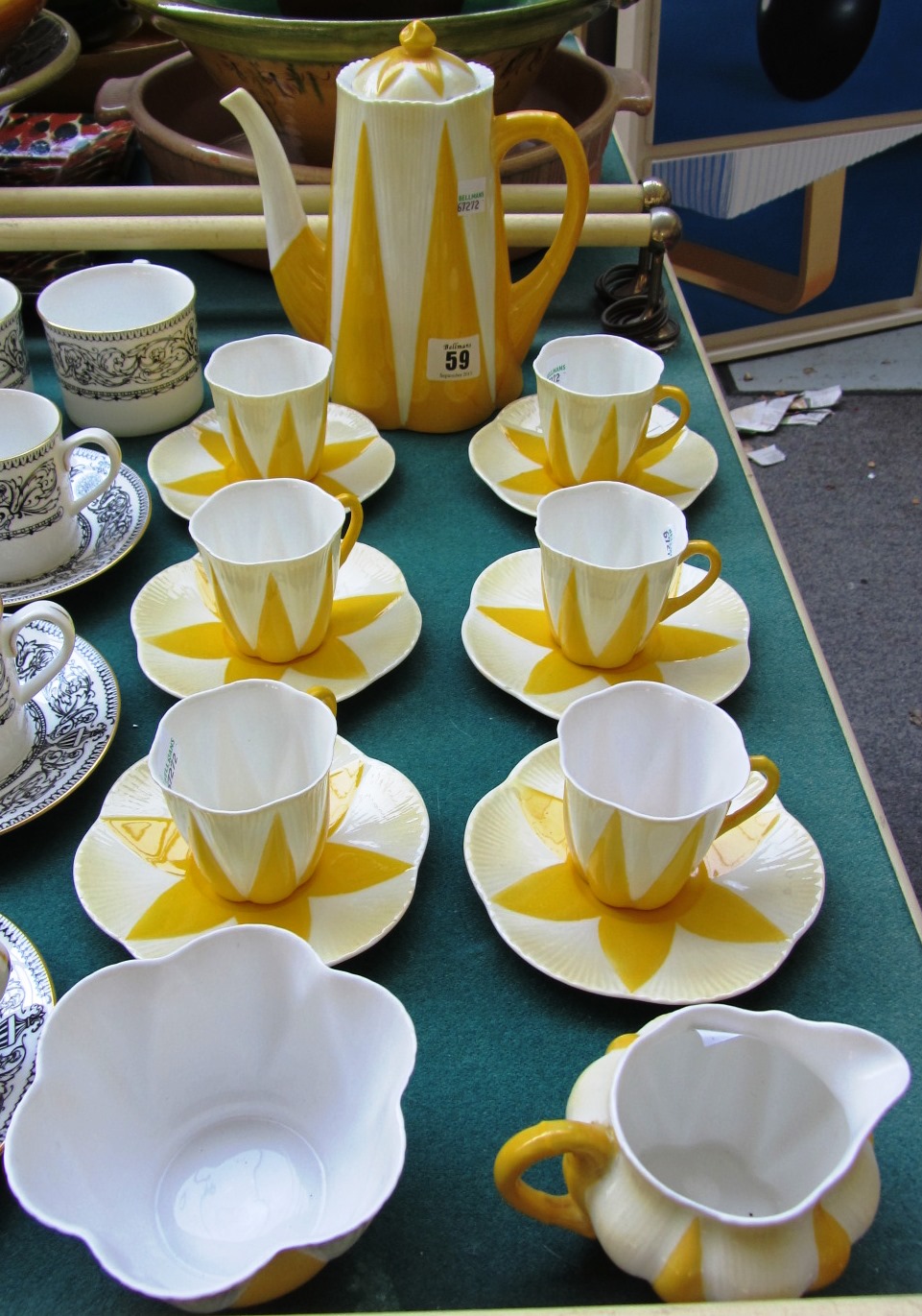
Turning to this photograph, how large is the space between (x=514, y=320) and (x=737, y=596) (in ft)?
0.97

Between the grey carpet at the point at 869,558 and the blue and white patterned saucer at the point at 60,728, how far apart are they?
0.95m

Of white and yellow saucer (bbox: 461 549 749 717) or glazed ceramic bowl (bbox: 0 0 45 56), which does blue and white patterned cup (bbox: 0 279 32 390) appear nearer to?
glazed ceramic bowl (bbox: 0 0 45 56)

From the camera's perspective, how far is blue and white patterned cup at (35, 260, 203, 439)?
813 millimetres

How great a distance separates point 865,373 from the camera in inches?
80.8

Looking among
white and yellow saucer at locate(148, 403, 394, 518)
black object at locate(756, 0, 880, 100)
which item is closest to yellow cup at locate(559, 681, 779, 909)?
white and yellow saucer at locate(148, 403, 394, 518)

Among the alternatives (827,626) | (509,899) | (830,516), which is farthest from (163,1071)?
(830,516)

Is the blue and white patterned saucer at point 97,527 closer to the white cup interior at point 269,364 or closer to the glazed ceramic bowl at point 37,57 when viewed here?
the white cup interior at point 269,364

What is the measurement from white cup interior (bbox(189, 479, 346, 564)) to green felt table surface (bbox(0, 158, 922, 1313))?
89 millimetres

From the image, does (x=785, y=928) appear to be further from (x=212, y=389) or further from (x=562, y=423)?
(x=212, y=389)

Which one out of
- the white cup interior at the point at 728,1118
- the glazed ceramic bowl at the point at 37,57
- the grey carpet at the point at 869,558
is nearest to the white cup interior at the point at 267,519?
the white cup interior at the point at 728,1118

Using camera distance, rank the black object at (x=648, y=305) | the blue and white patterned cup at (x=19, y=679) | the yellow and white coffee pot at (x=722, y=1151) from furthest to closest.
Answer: the black object at (x=648, y=305) → the blue and white patterned cup at (x=19, y=679) → the yellow and white coffee pot at (x=722, y=1151)

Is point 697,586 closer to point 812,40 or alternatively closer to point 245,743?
point 245,743

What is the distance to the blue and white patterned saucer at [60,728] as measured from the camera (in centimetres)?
58

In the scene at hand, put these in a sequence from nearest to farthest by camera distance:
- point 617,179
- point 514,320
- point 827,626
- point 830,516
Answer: point 514,320, point 617,179, point 827,626, point 830,516
